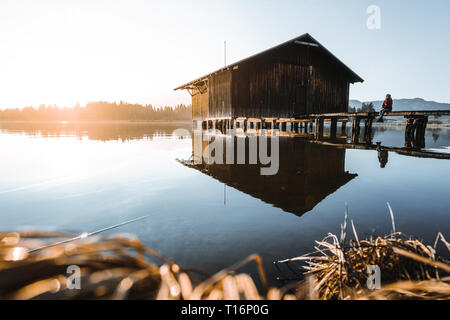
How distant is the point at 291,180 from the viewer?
6586 mm

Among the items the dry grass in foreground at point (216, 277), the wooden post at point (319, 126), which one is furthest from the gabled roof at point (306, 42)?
the dry grass in foreground at point (216, 277)

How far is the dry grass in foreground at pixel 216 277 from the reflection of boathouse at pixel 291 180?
7.10 ft

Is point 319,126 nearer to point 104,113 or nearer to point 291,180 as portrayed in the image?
point 291,180

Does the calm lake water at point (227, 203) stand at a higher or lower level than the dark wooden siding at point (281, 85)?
lower

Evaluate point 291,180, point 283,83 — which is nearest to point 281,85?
point 283,83

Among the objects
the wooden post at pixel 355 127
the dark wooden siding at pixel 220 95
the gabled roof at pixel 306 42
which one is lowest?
the wooden post at pixel 355 127

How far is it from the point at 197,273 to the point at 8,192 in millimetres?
5956

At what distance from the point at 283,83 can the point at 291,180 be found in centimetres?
1605

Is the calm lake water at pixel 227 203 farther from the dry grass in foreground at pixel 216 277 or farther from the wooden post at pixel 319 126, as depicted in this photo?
the wooden post at pixel 319 126

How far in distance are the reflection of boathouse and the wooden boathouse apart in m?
11.5

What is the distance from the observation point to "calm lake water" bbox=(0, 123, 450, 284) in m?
3.32

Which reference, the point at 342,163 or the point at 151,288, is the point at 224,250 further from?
the point at 342,163

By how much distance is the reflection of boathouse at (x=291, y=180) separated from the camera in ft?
16.5
